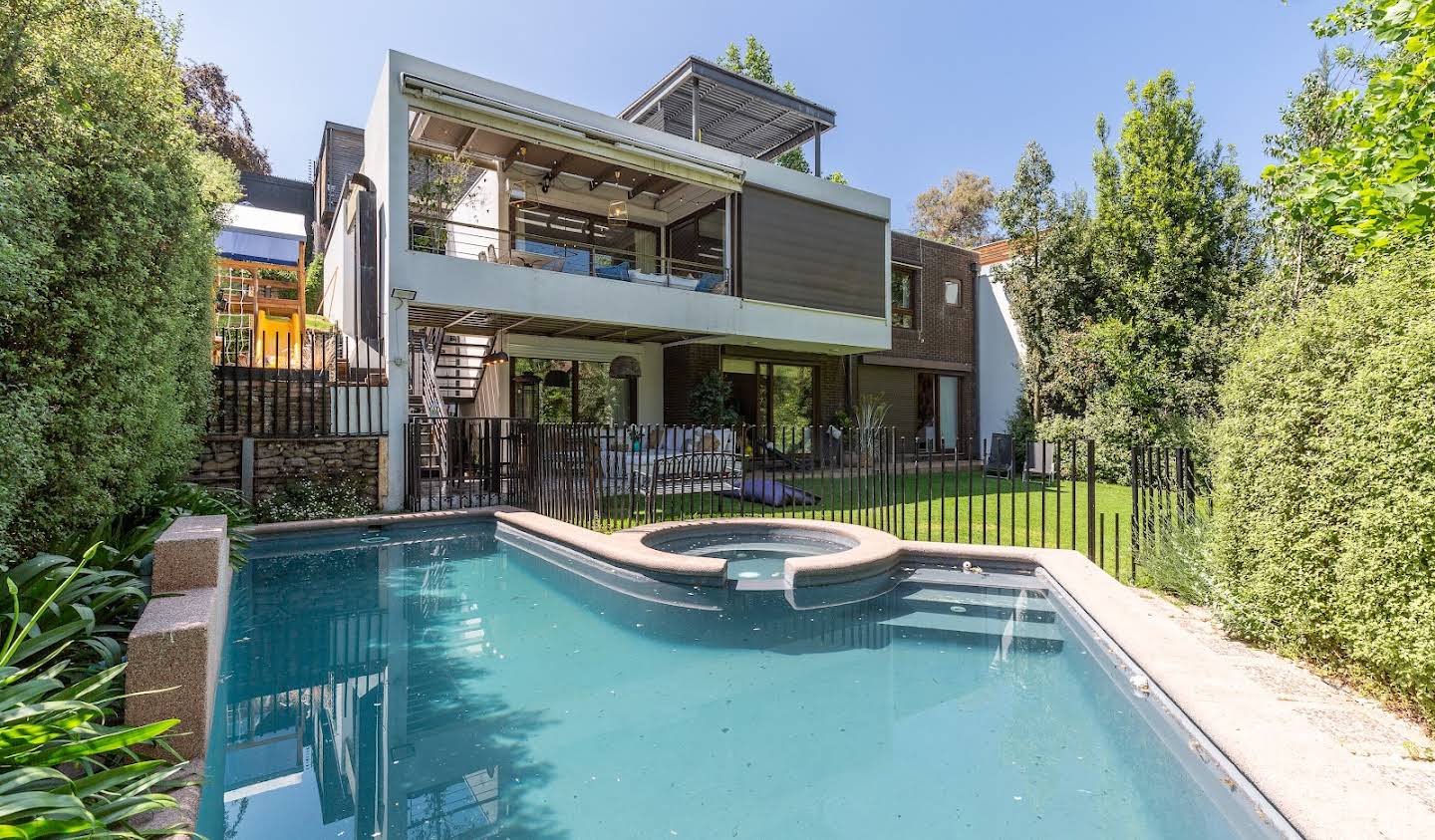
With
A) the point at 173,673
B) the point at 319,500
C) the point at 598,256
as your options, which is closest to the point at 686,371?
the point at 598,256

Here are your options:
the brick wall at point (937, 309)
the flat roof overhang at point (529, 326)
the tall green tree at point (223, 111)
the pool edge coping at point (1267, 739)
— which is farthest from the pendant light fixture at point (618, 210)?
the pool edge coping at point (1267, 739)

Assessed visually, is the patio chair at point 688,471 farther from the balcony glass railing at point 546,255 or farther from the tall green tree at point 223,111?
the tall green tree at point 223,111

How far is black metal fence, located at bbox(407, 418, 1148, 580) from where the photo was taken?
24.2ft

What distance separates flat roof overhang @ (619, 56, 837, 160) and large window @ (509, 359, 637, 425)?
5.52m

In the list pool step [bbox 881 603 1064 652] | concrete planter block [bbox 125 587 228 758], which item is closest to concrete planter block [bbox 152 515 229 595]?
concrete planter block [bbox 125 587 228 758]

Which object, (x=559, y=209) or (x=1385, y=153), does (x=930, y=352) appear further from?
(x=1385, y=153)

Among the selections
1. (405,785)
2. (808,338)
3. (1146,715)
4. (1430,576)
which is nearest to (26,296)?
(405,785)

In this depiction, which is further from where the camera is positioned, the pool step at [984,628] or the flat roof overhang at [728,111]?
the flat roof overhang at [728,111]

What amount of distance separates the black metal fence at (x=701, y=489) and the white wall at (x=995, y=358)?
6224 millimetres

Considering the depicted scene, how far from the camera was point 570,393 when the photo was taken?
14.0 metres

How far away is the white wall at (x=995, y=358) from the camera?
1848cm

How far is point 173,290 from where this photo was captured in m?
4.75

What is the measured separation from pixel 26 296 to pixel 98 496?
136cm

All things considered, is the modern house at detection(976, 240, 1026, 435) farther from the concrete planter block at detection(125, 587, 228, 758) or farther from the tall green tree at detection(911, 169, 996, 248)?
the concrete planter block at detection(125, 587, 228, 758)
